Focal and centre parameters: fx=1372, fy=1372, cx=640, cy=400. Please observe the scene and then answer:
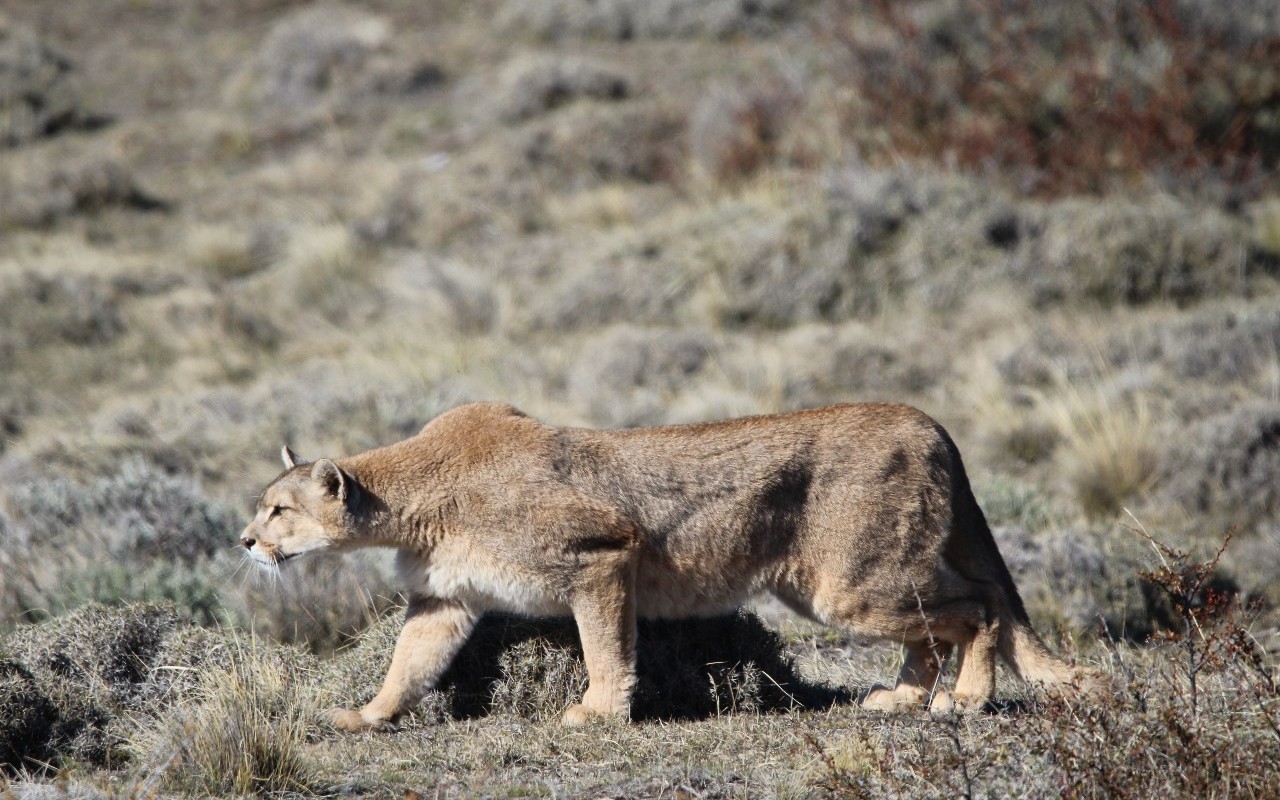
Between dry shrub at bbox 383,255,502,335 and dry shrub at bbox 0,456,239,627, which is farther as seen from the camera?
dry shrub at bbox 383,255,502,335

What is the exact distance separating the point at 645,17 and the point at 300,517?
2187 centimetres

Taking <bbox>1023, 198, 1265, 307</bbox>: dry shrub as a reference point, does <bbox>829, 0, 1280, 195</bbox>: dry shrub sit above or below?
above

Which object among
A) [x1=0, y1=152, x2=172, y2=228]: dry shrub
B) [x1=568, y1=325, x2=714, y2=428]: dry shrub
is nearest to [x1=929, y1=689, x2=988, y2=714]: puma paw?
[x1=568, y1=325, x2=714, y2=428]: dry shrub

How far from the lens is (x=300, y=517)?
6809 millimetres

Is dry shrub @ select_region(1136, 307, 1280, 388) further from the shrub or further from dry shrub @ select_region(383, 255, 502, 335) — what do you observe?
the shrub

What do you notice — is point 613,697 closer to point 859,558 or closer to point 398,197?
point 859,558

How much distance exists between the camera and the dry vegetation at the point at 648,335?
594 centimetres

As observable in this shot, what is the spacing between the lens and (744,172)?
750 inches

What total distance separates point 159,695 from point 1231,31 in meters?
16.6

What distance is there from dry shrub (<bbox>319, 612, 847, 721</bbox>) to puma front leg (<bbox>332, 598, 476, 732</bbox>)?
0.17 m

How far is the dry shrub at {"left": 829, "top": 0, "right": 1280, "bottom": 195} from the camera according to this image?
17391mm

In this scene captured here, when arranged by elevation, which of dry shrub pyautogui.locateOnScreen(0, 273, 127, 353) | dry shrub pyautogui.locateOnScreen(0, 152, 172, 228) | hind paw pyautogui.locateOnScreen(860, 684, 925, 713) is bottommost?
hind paw pyautogui.locateOnScreen(860, 684, 925, 713)

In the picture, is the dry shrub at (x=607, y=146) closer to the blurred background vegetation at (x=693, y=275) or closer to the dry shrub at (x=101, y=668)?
the blurred background vegetation at (x=693, y=275)

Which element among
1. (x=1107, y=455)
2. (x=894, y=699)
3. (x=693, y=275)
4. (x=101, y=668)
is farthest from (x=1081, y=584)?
(x=693, y=275)
